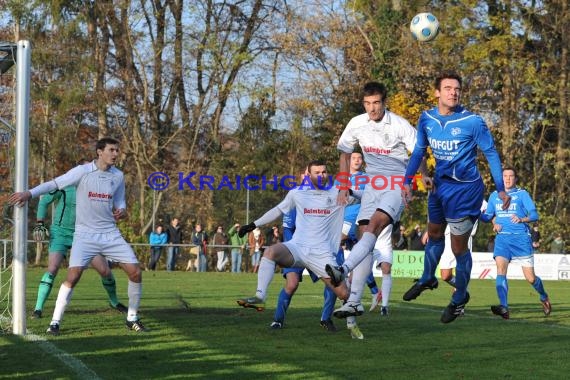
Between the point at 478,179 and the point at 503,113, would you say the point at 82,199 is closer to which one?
the point at 478,179

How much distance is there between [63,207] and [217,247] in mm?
20146

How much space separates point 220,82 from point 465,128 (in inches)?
1280

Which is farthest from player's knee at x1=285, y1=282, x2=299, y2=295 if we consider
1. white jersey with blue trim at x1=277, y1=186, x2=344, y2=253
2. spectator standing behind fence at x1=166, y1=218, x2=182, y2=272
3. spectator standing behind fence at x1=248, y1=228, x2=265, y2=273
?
spectator standing behind fence at x1=166, y1=218, x2=182, y2=272

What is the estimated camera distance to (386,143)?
1095 cm

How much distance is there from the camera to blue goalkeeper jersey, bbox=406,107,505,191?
9836 mm

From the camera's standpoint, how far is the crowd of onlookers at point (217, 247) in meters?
33.1

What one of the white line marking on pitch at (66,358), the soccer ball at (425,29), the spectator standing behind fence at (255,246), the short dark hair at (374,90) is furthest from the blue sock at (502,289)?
the spectator standing behind fence at (255,246)

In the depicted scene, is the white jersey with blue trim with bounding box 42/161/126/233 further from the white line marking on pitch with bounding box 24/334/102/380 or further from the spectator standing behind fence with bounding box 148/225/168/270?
the spectator standing behind fence with bounding box 148/225/168/270

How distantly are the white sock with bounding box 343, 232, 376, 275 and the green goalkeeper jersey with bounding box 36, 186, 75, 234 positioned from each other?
4922mm

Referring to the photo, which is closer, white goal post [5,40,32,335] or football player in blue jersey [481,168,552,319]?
white goal post [5,40,32,335]

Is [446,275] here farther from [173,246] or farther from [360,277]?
[173,246]

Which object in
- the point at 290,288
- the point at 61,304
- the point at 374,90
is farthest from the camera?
the point at 290,288

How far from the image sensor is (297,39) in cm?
4241

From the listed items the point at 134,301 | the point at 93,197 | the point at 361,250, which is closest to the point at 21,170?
the point at 93,197
